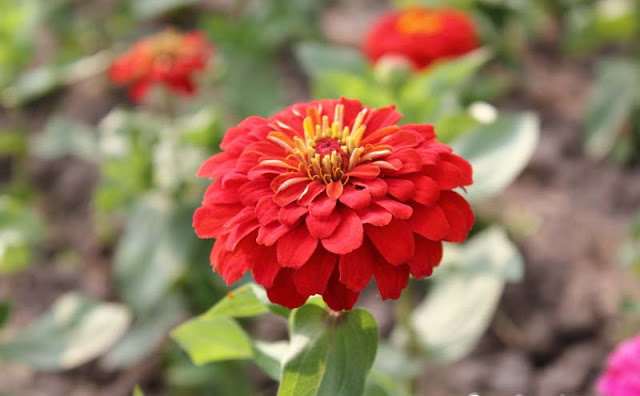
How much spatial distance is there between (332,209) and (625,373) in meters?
0.46

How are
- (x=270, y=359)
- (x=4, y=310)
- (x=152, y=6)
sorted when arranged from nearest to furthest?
(x=270, y=359) < (x=4, y=310) < (x=152, y=6)

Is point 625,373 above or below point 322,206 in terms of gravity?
below

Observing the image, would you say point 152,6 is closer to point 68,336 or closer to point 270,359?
point 68,336

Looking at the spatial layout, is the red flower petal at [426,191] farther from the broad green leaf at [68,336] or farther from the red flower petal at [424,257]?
the broad green leaf at [68,336]

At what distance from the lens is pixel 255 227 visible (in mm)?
662

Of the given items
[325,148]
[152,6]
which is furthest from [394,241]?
[152,6]

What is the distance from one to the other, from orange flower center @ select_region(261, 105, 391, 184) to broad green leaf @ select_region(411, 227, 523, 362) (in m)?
0.50

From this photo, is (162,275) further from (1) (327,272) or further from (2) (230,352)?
(1) (327,272)

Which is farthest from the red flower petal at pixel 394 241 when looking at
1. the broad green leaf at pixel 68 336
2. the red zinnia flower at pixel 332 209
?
the broad green leaf at pixel 68 336

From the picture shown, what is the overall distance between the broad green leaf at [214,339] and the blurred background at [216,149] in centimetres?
16

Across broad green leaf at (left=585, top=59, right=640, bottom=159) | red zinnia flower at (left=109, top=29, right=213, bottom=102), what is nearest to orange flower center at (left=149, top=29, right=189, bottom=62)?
red zinnia flower at (left=109, top=29, right=213, bottom=102)

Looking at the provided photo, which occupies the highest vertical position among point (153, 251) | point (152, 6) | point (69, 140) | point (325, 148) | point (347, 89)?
point (152, 6)

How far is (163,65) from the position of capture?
1541 mm

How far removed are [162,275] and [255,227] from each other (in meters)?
0.73
